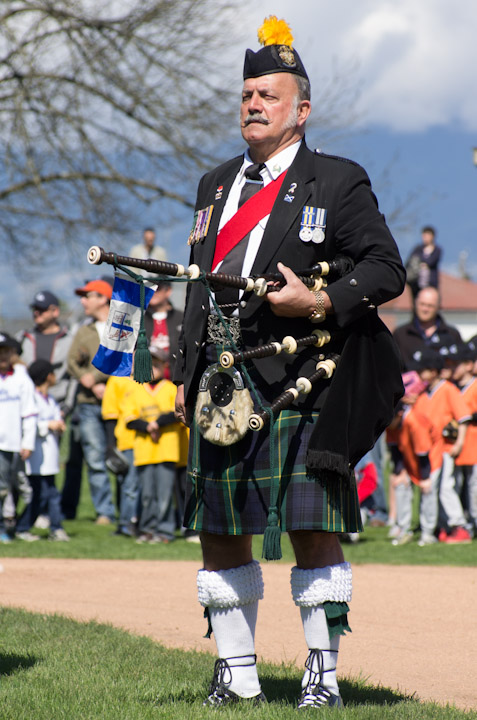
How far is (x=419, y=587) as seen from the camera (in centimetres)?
723

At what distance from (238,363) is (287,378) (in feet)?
0.61

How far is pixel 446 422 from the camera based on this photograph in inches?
385

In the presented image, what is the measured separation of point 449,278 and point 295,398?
7646 cm

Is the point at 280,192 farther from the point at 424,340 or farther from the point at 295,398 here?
the point at 424,340


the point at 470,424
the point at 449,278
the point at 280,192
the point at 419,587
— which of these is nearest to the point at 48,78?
the point at 470,424

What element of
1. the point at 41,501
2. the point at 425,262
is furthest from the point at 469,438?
the point at 425,262

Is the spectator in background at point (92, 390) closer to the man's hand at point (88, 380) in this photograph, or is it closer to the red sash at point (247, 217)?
the man's hand at point (88, 380)

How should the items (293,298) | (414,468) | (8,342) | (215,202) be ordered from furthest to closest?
1. (414,468)
2. (8,342)
3. (215,202)
4. (293,298)

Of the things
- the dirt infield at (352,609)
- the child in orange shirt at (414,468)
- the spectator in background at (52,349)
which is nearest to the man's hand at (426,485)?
the child in orange shirt at (414,468)

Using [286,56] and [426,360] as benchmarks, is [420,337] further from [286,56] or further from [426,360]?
[286,56]

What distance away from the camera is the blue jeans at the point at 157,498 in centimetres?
934

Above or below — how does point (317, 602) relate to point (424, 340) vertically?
→ below

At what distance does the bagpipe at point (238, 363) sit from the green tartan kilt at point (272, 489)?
0.09 meters

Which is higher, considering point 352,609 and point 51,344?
point 51,344
